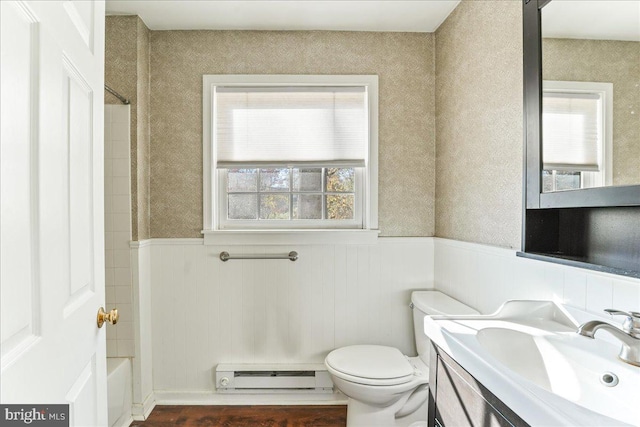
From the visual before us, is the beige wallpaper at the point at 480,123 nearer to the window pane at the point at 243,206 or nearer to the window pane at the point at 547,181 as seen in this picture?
the window pane at the point at 547,181

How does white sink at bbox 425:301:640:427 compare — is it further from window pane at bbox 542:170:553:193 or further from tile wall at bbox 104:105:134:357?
tile wall at bbox 104:105:134:357

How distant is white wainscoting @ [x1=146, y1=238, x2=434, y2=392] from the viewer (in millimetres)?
2262

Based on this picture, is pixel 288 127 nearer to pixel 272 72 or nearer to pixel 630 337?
pixel 272 72

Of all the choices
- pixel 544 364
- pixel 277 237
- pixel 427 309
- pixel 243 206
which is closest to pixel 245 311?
pixel 277 237

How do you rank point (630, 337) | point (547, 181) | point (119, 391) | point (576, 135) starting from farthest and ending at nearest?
point (119, 391) → point (547, 181) → point (576, 135) → point (630, 337)

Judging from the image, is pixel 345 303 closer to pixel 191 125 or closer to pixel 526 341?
pixel 526 341

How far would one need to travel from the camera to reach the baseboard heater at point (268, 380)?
7.25 ft

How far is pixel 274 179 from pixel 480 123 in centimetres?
123

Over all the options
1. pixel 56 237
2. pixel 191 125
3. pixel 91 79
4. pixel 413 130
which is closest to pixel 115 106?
pixel 191 125

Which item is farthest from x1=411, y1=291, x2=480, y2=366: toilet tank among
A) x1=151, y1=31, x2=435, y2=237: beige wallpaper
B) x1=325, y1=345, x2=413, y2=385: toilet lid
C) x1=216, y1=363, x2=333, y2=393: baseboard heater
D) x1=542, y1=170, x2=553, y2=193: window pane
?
x1=542, y1=170, x2=553, y2=193: window pane

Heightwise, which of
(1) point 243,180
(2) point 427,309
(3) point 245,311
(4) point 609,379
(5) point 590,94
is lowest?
(3) point 245,311

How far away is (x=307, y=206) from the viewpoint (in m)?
2.37

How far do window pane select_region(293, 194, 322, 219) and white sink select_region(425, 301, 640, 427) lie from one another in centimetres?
128

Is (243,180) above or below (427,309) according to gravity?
above
